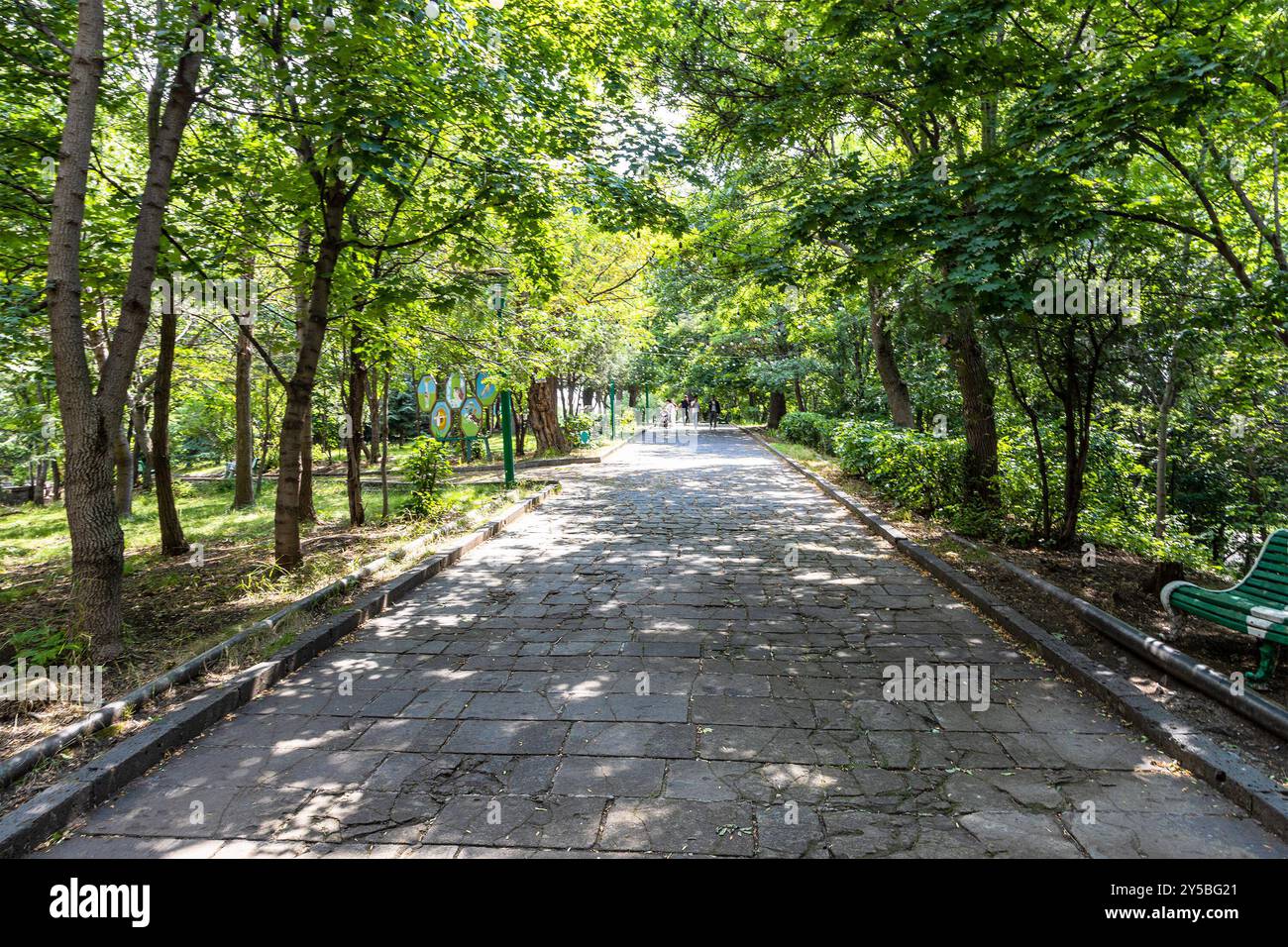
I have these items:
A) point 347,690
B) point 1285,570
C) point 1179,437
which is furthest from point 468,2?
point 1179,437

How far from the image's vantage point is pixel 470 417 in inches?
709

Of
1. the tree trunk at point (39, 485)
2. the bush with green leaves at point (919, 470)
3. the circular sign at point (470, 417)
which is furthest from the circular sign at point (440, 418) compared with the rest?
the tree trunk at point (39, 485)

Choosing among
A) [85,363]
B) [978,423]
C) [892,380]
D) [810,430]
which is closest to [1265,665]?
[978,423]

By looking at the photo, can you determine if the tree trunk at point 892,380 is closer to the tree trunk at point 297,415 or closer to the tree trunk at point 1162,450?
the tree trunk at point 1162,450

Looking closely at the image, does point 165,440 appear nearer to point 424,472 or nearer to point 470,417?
point 424,472

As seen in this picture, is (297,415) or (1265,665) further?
(297,415)

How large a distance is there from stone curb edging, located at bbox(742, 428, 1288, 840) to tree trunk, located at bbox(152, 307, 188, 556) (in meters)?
8.48

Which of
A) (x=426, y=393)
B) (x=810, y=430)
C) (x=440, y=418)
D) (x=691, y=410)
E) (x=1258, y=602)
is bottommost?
(x=1258, y=602)

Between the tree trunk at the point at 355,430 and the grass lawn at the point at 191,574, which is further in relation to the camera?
the tree trunk at the point at 355,430

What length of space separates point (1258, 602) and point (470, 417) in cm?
1629

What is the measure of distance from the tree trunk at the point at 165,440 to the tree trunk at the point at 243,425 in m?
1.92

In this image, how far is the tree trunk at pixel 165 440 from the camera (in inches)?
294

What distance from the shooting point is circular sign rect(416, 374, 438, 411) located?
1688cm

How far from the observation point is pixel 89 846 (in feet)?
9.55
